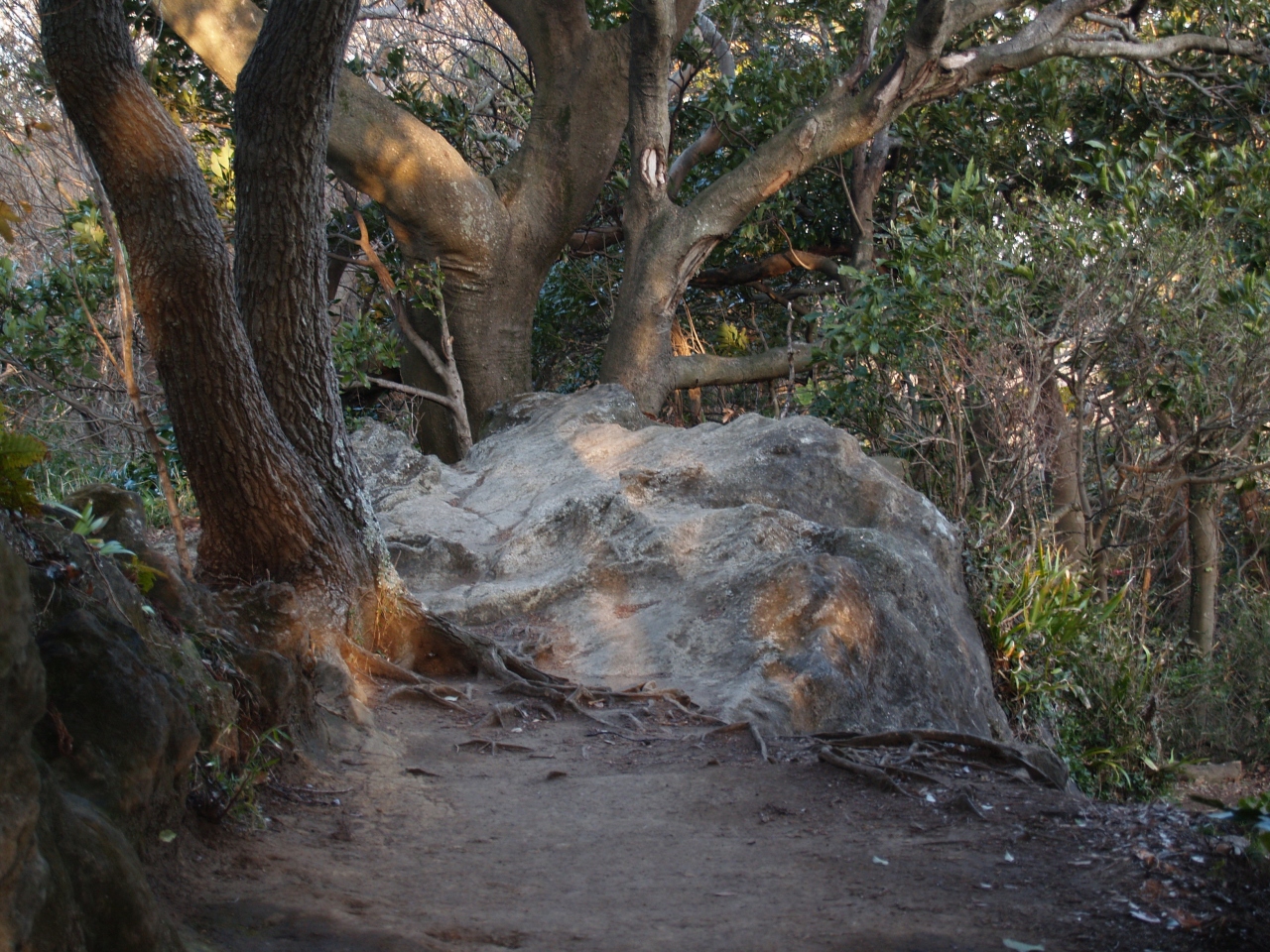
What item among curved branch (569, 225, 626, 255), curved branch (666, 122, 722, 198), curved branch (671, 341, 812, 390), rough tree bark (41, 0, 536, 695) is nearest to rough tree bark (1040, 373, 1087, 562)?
curved branch (671, 341, 812, 390)

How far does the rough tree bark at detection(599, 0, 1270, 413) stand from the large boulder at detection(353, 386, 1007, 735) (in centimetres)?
220

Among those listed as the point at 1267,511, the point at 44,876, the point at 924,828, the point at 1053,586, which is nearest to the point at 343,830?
the point at 44,876

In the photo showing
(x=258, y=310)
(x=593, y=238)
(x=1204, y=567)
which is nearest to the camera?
(x=258, y=310)

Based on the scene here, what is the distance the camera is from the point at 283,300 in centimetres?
504

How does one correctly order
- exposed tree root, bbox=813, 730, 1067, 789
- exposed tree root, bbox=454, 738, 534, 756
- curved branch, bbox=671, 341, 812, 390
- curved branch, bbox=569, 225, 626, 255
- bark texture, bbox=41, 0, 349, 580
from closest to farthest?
bark texture, bbox=41, 0, 349, 580 < exposed tree root, bbox=813, 730, 1067, 789 < exposed tree root, bbox=454, 738, 534, 756 < curved branch, bbox=671, 341, 812, 390 < curved branch, bbox=569, 225, 626, 255

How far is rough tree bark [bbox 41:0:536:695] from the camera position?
437cm

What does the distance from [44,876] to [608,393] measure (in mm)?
8008

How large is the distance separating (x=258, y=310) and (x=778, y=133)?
7.00m

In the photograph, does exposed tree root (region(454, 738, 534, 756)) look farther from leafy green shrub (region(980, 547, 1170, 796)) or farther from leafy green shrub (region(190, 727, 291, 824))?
leafy green shrub (region(980, 547, 1170, 796))

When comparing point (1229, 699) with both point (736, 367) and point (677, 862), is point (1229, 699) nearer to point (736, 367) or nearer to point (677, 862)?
point (736, 367)

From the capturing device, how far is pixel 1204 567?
11.7 metres

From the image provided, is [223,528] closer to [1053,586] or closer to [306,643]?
[306,643]

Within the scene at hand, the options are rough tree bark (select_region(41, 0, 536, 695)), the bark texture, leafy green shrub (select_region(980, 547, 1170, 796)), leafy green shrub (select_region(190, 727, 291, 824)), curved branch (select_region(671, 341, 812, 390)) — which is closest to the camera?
leafy green shrub (select_region(190, 727, 291, 824))

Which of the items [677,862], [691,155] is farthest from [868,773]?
[691,155]
